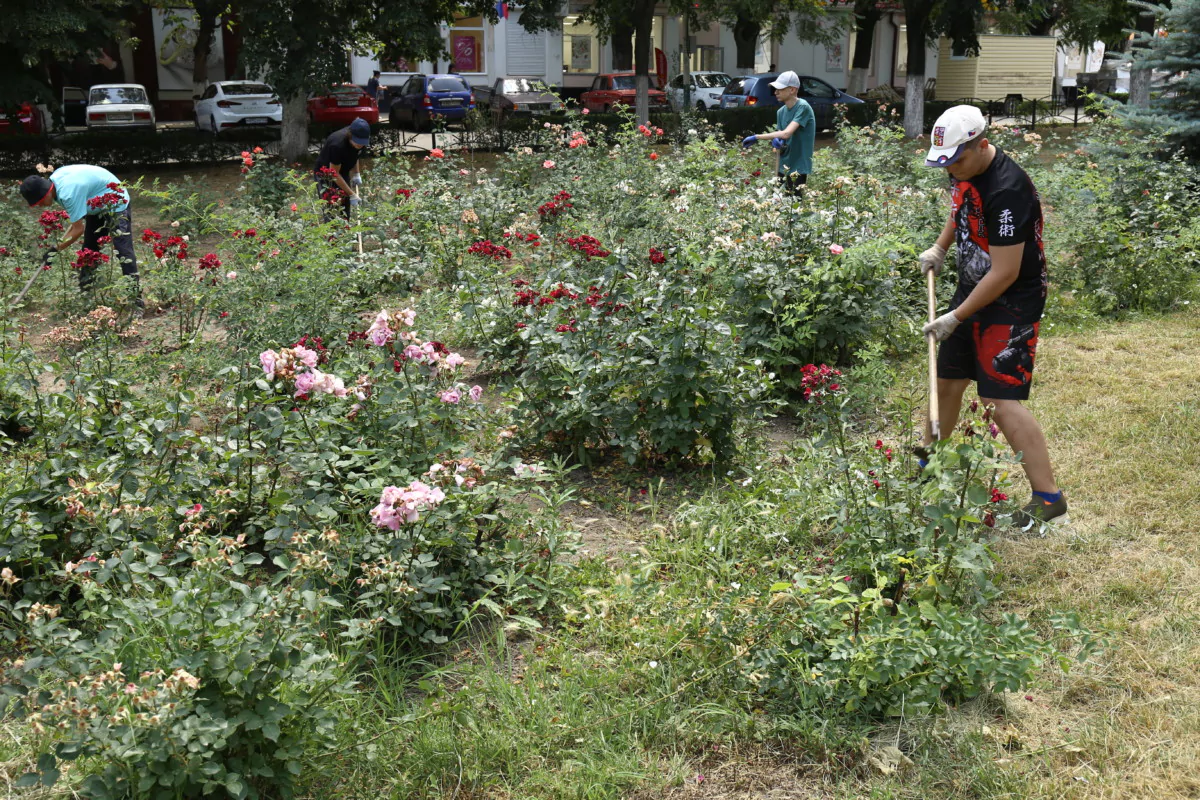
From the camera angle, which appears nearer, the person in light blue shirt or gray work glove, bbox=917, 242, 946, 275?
gray work glove, bbox=917, 242, 946, 275

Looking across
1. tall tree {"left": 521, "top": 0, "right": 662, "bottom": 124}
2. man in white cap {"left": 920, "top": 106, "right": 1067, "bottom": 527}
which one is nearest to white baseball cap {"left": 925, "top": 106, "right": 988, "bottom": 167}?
man in white cap {"left": 920, "top": 106, "right": 1067, "bottom": 527}

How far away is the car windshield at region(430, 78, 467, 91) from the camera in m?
27.4

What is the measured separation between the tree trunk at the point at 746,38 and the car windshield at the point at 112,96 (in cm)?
1595

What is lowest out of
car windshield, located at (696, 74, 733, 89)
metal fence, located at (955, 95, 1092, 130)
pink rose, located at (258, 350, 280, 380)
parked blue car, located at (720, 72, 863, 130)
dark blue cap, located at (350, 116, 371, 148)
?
pink rose, located at (258, 350, 280, 380)

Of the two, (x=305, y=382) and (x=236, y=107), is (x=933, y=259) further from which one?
(x=236, y=107)

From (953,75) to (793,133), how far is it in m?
34.7

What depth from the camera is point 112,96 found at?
88.7ft

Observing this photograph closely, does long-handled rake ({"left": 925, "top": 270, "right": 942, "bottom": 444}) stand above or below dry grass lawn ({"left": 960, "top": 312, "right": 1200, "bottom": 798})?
above

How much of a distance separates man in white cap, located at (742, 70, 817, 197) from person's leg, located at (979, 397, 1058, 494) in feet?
15.8

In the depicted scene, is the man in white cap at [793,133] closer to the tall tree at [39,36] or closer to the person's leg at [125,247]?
the person's leg at [125,247]

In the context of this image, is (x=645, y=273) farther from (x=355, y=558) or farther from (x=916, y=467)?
(x=355, y=558)

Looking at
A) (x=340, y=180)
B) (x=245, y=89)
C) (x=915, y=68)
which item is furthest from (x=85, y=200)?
(x=245, y=89)

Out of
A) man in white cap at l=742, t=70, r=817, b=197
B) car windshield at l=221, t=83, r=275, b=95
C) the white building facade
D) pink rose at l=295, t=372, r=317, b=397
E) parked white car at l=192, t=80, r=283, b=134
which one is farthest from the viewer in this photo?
the white building facade

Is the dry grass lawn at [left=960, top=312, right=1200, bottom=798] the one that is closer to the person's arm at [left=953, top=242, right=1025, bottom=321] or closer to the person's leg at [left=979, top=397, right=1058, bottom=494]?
the person's leg at [left=979, top=397, right=1058, bottom=494]
